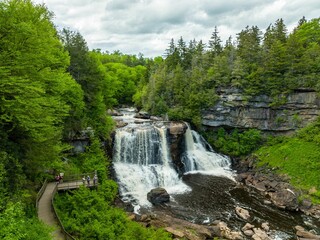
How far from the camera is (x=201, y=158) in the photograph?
118ft

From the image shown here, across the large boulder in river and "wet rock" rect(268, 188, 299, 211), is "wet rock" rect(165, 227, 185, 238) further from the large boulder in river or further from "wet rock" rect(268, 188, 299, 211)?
"wet rock" rect(268, 188, 299, 211)

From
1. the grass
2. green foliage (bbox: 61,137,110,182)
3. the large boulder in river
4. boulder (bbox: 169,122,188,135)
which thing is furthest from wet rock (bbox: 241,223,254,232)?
boulder (bbox: 169,122,188,135)

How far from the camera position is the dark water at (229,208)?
883 inches

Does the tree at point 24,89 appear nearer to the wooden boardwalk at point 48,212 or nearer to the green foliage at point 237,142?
the wooden boardwalk at point 48,212

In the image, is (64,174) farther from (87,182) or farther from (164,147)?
(164,147)

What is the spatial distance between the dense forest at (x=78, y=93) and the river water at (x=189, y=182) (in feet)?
10.1

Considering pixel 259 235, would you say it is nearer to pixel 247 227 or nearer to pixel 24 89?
pixel 247 227

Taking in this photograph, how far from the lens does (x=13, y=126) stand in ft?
42.1

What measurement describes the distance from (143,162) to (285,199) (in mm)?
16156

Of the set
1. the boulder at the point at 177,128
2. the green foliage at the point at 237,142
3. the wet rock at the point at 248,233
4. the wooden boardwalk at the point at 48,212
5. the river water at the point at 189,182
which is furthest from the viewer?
the green foliage at the point at 237,142

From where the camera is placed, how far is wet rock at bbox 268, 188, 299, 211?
25250 mm

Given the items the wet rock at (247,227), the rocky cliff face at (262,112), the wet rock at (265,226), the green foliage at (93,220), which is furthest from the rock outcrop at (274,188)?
the green foliage at (93,220)

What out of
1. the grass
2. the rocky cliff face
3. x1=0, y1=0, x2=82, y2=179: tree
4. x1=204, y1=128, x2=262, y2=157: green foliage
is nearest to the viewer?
x1=0, y1=0, x2=82, y2=179: tree

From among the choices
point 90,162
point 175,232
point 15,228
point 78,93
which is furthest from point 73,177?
point 15,228
